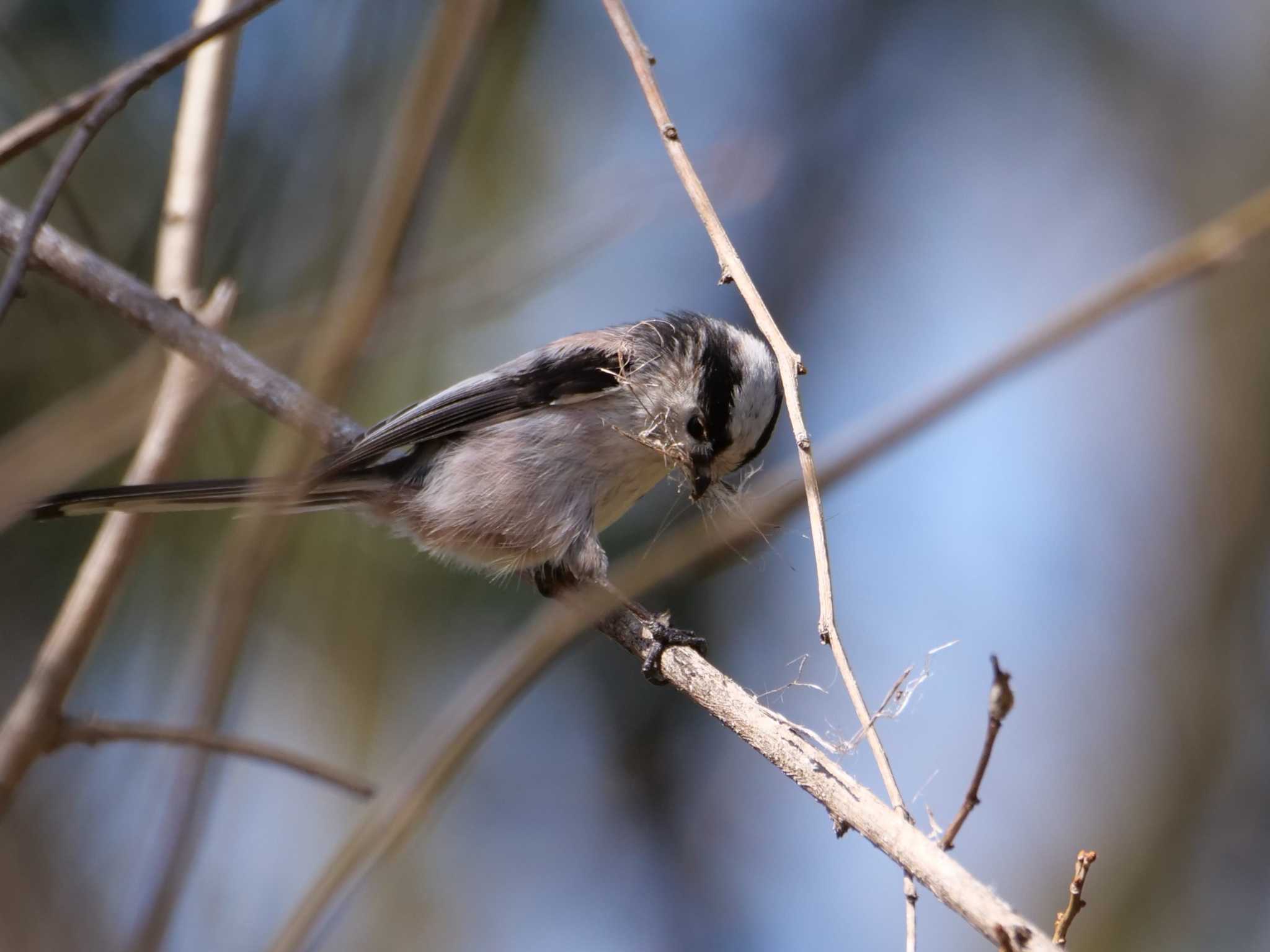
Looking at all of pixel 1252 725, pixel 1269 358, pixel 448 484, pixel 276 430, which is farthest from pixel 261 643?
pixel 1269 358

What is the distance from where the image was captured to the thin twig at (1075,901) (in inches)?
39.4

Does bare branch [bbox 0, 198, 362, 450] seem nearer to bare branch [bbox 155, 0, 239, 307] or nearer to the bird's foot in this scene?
bare branch [bbox 155, 0, 239, 307]

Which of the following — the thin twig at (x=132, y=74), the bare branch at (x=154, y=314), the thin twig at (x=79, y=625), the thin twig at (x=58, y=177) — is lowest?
the thin twig at (x=79, y=625)

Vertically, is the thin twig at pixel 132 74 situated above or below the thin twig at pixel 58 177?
above

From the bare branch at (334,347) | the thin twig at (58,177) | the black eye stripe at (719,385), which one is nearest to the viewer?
the bare branch at (334,347)

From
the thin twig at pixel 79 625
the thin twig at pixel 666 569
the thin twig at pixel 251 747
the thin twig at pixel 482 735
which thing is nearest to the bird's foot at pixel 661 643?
the thin twig at pixel 666 569

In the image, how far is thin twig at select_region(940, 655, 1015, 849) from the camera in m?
1.00

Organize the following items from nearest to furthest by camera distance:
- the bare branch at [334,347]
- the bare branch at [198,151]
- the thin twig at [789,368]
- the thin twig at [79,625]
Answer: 1. the bare branch at [334,347]
2. the thin twig at [789,368]
3. the thin twig at [79,625]
4. the bare branch at [198,151]

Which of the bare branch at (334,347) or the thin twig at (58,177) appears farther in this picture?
the thin twig at (58,177)

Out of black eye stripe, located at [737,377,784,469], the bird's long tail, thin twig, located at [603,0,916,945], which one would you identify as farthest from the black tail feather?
black eye stripe, located at [737,377,784,469]

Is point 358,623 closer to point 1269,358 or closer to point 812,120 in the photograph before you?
point 812,120

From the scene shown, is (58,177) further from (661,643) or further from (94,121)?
(661,643)

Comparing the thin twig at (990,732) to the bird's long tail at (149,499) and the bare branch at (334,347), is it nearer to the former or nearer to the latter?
the bare branch at (334,347)

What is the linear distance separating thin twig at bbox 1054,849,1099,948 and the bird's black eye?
4.39 feet
